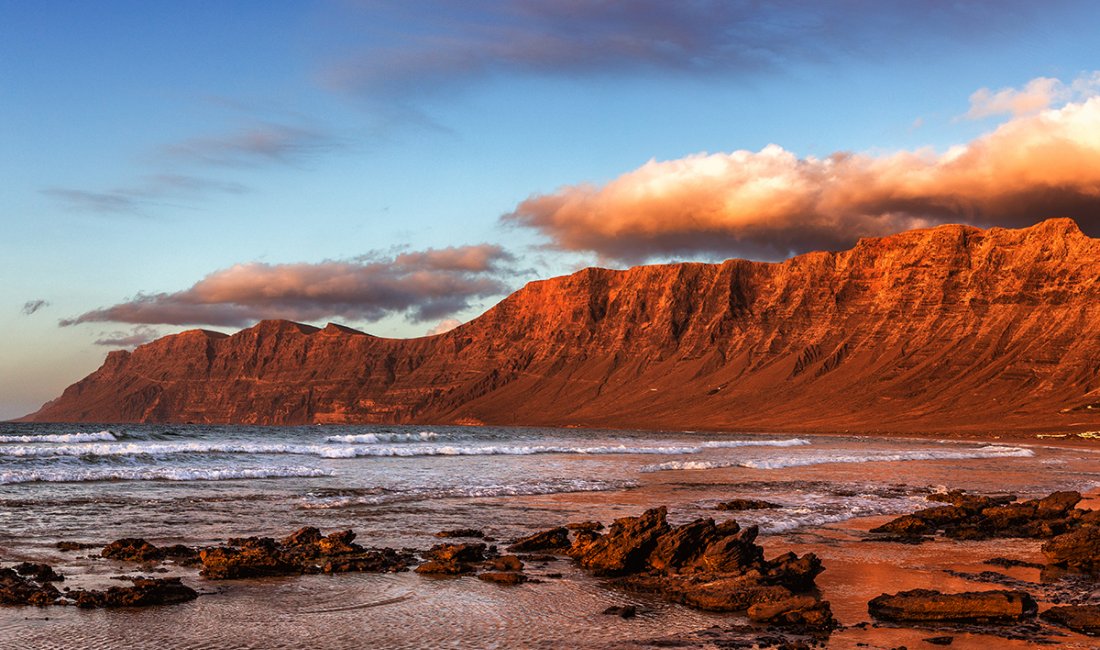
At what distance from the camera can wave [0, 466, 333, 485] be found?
32281 mm

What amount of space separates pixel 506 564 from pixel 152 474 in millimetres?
23665

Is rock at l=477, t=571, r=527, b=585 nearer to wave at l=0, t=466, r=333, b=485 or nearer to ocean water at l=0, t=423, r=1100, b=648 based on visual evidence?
ocean water at l=0, t=423, r=1100, b=648

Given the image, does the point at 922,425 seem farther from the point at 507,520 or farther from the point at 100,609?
the point at 100,609

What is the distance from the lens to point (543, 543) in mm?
18750

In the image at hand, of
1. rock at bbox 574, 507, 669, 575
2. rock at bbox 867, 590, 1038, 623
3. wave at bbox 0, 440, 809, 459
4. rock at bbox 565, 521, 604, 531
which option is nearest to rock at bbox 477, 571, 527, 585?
rock at bbox 574, 507, 669, 575

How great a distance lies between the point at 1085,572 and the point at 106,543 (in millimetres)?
18505

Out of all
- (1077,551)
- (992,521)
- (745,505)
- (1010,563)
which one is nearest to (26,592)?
(1010,563)

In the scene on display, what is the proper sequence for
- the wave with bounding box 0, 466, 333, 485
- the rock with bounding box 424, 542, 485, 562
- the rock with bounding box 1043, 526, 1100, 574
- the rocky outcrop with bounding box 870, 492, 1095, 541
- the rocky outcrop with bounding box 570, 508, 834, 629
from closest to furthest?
the rocky outcrop with bounding box 570, 508, 834, 629
the rock with bounding box 424, 542, 485, 562
the rock with bounding box 1043, 526, 1100, 574
the rocky outcrop with bounding box 870, 492, 1095, 541
the wave with bounding box 0, 466, 333, 485

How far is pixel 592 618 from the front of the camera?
1282 centimetres

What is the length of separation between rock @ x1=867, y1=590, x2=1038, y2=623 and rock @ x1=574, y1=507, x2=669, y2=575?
15.5ft

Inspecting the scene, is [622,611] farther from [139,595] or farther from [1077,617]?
[139,595]

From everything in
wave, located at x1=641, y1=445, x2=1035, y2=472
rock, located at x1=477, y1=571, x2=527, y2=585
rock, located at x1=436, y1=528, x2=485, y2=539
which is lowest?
wave, located at x1=641, y1=445, x2=1035, y2=472

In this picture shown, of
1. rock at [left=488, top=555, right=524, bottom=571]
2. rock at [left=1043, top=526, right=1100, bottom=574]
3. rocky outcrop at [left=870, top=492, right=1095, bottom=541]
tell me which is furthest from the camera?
rocky outcrop at [left=870, top=492, right=1095, bottom=541]

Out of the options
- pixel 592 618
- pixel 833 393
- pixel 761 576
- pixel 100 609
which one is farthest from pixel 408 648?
pixel 833 393
